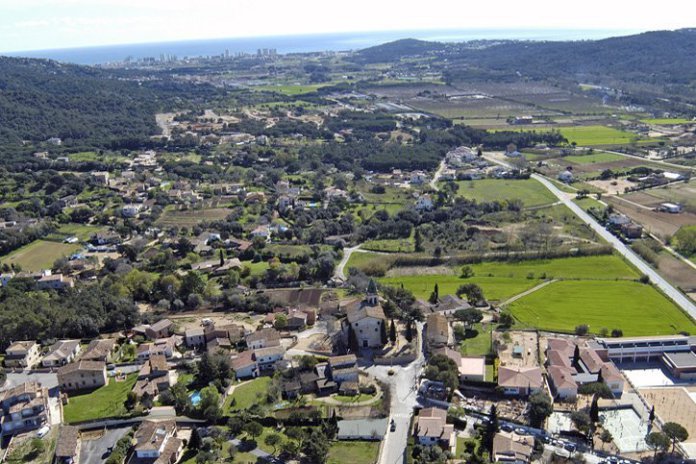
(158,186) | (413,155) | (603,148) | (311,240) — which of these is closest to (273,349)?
(311,240)

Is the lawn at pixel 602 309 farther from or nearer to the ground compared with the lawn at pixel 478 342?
nearer to the ground

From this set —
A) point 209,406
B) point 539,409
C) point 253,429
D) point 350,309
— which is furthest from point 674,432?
point 209,406

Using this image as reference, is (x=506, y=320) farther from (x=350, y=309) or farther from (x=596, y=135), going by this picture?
(x=596, y=135)

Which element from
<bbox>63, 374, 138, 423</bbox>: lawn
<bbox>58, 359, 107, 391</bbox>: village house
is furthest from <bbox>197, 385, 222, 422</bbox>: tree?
<bbox>58, 359, 107, 391</bbox>: village house

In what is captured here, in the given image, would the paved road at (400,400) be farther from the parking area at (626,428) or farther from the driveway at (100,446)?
the driveway at (100,446)

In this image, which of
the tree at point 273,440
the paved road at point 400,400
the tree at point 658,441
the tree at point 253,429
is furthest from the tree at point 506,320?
the tree at point 253,429

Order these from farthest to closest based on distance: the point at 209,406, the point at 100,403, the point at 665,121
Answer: the point at 665,121 < the point at 100,403 < the point at 209,406

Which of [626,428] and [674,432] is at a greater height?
[674,432]
